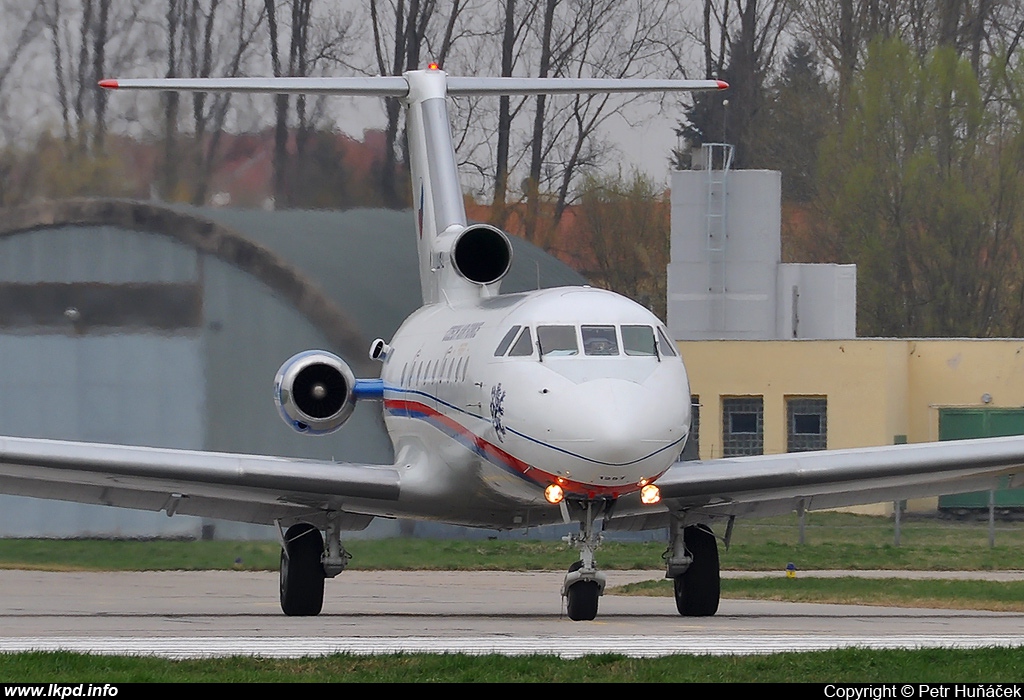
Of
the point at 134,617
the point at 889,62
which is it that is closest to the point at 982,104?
the point at 889,62

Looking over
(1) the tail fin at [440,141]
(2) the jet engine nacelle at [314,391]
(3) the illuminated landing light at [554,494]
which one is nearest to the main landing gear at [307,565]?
(2) the jet engine nacelle at [314,391]

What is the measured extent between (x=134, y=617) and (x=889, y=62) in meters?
29.7

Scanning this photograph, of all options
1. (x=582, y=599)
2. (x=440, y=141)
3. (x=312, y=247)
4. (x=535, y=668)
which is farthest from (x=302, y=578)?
(x=312, y=247)

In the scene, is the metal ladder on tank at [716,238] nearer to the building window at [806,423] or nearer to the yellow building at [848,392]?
the yellow building at [848,392]

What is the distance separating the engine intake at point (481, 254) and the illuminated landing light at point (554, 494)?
185 inches

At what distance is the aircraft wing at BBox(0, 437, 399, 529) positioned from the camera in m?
16.9

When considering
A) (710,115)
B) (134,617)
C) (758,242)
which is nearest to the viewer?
(134,617)

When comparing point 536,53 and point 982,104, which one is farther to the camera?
point 982,104

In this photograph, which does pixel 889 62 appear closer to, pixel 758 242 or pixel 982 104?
pixel 982 104

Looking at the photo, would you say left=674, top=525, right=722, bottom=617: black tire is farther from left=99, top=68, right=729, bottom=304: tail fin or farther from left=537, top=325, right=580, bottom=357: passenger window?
left=99, top=68, right=729, bottom=304: tail fin

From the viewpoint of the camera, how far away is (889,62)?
42438 millimetres

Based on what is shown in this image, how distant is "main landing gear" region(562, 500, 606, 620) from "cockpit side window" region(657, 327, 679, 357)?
1447mm

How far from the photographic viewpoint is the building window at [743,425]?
34.8 meters

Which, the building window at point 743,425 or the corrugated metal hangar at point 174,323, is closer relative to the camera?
the corrugated metal hangar at point 174,323
